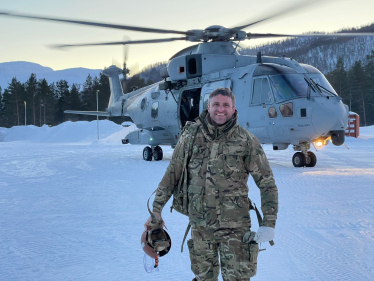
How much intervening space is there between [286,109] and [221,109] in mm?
8420

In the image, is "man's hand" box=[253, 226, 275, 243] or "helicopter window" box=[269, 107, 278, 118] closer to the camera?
"man's hand" box=[253, 226, 275, 243]

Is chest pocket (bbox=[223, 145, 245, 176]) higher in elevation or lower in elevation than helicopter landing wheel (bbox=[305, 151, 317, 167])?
higher

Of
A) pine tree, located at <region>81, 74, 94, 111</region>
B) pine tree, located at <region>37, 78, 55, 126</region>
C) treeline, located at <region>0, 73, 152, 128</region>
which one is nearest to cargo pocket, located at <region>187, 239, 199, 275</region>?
pine tree, located at <region>81, 74, 94, 111</region>

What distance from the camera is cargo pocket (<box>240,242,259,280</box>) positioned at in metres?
2.44

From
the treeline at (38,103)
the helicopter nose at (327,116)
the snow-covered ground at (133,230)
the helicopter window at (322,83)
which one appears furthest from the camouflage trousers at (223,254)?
the treeline at (38,103)

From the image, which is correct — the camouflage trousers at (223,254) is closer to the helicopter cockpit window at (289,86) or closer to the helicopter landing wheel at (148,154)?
the helicopter cockpit window at (289,86)

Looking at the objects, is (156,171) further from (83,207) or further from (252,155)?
(252,155)

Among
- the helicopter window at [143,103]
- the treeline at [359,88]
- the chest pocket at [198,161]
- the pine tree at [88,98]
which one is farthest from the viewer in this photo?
the pine tree at [88,98]

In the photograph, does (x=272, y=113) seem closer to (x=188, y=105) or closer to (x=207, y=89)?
(x=207, y=89)

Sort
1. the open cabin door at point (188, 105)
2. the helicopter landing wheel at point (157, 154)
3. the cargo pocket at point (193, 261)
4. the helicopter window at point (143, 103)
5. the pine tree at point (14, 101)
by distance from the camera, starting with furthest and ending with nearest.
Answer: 1. the pine tree at point (14, 101)
2. the helicopter window at point (143, 103)
3. the helicopter landing wheel at point (157, 154)
4. the open cabin door at point (188, 105)
5. the cargo pocket at point (193, 261)

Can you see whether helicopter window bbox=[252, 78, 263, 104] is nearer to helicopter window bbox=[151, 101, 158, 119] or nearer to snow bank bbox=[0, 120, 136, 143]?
helicopter window bbox=[151, 101, 158, 119]

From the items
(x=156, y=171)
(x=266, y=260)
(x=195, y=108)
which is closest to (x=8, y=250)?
(x=266, y=260)

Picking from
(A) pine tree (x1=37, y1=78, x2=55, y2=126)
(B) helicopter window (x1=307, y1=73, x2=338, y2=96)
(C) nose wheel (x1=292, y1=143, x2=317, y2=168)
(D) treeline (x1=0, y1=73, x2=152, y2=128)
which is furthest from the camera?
(A) pine tree (x1=37, y1=78, x2=55, y2=126)

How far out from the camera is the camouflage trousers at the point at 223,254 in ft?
8.02
